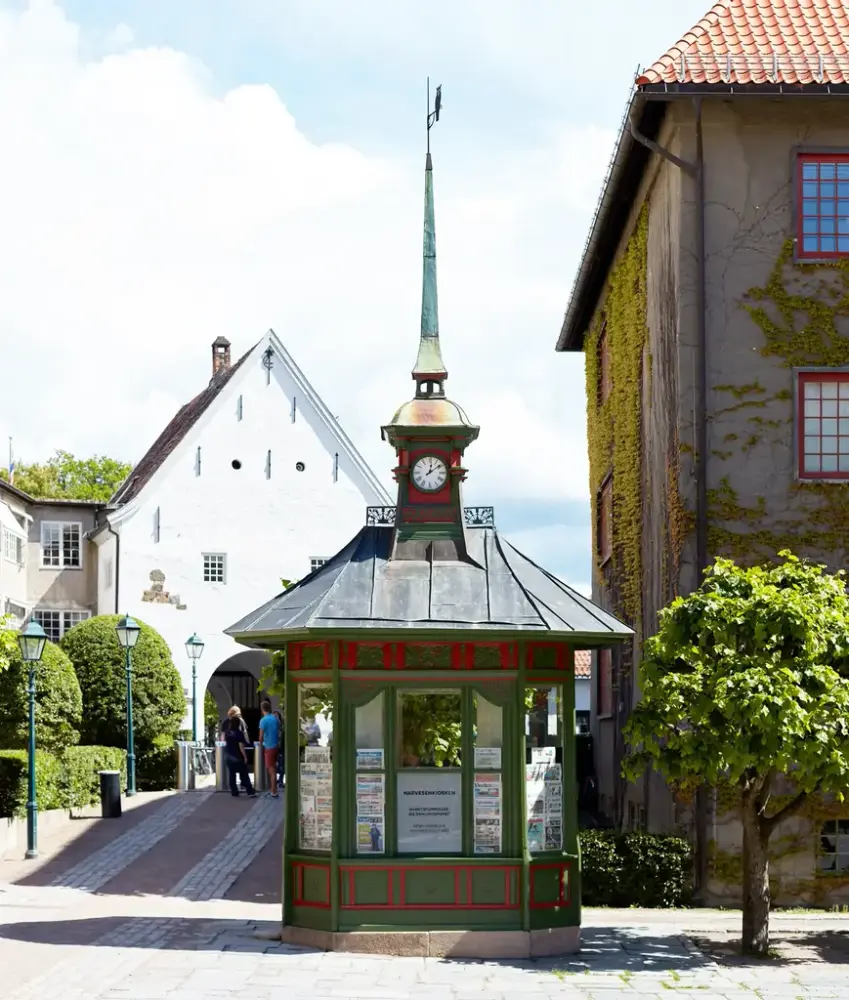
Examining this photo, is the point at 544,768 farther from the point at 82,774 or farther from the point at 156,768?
the point at 156,768

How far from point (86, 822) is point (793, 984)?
15344 millimetres

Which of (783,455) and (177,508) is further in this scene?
(177,508)

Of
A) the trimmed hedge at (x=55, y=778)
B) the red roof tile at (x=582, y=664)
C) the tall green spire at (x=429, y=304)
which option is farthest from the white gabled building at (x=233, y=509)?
the tall green spire at (x=429, y=304)

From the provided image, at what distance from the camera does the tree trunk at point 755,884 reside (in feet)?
50.0

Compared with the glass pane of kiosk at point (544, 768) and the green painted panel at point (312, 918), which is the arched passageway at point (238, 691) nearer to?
the green painted panel at point (312, 918)

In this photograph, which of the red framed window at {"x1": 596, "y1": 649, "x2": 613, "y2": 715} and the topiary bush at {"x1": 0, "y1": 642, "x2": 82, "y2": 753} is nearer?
the topiary bush at {"x1": 0, "y1": 642, "x2": 82, "y2": 753}

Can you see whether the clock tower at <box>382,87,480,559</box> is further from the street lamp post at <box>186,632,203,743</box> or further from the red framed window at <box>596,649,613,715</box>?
the street lamp post at <box>186,632,203,743</box>

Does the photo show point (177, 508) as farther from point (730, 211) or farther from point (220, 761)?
point (730, 211)

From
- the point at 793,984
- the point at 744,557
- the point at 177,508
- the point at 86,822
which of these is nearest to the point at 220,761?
the point at 86,822

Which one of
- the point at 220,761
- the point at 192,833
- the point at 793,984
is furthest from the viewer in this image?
the point at 220,761

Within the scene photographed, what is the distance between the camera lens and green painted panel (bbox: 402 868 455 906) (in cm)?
1516

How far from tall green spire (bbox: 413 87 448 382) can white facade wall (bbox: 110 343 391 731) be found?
26.2m

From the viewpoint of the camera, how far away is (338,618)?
15.2 meters

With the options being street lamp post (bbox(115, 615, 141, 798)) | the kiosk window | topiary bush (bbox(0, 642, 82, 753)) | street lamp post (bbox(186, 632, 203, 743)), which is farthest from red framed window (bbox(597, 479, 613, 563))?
the kiosk window
